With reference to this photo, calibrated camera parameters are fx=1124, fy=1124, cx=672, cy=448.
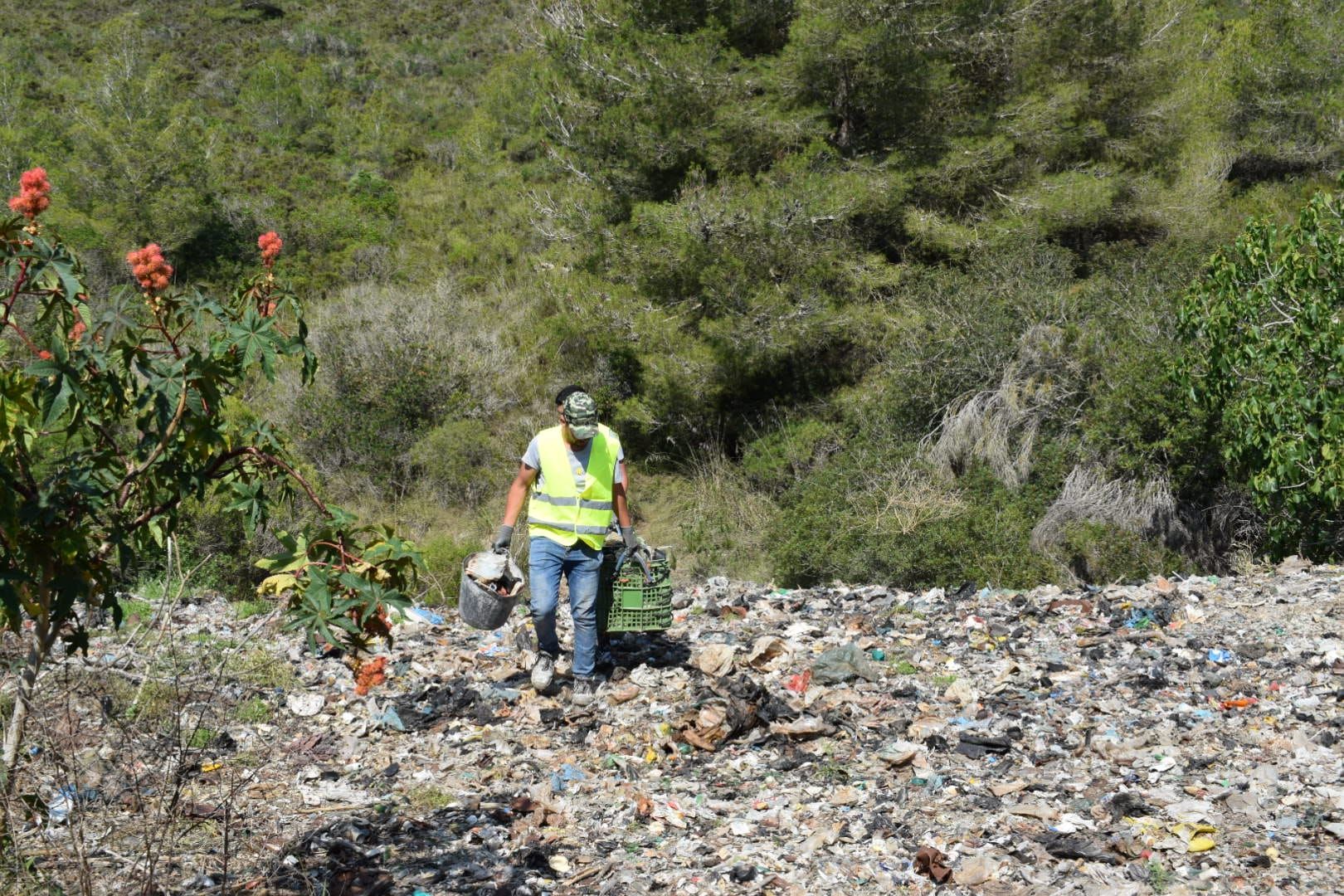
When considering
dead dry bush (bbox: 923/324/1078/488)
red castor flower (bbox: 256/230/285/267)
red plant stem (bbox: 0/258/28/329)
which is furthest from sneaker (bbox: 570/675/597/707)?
dead dry bush (bbox: 923/324/1078/488)

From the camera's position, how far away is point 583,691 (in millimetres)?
6191

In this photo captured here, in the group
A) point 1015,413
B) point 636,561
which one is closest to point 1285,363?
point 1015,413

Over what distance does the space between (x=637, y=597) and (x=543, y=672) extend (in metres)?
0.67

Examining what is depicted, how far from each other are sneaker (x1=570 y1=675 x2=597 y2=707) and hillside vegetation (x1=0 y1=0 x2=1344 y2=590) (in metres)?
5.22

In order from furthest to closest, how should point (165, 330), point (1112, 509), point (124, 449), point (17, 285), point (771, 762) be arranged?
1. point (1112, 509)
2. point (771, 762)
3. point (124, 449)
4. point (165, 330)
5. point (17, 285)

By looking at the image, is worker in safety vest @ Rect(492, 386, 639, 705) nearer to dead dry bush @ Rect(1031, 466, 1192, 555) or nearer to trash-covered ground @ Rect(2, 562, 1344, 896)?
trash-covered ground @ Rect(2, 562, 1344, 896)

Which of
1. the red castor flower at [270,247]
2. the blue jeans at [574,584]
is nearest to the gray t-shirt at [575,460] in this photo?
the blue jeans at [574,584]

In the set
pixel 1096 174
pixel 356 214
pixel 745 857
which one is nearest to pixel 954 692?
pixel 745 857

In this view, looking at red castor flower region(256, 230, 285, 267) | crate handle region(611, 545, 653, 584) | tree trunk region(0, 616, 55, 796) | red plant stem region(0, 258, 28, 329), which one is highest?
red castor flower region(256, 230, 285, 267)

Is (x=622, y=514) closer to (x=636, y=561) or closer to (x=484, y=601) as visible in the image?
(x=636, y=561)

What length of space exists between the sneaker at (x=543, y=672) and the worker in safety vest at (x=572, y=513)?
0.01m

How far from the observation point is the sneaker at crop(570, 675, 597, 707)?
20.1 ft

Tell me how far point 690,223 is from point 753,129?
1.75 m

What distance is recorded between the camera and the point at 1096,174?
1628 cm
